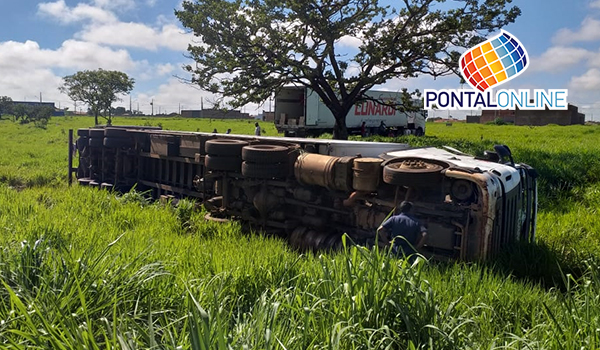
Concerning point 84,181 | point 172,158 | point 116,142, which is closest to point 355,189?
point 172,158

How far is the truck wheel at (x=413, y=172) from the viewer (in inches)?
194

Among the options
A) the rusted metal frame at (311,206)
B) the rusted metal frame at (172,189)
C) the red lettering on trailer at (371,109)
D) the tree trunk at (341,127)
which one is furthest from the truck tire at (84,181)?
the red lettering on trailer at (371,109)

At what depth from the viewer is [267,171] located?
6.54 m

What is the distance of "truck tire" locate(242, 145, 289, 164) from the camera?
6520 mm

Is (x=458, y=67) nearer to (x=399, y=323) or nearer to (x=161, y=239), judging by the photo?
(x=161, y=239)

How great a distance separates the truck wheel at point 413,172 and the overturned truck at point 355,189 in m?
0.01

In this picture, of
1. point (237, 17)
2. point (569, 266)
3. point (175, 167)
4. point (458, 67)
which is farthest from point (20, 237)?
point (458, 67)

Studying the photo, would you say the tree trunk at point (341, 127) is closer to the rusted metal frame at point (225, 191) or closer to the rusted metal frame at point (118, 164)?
the rusted metal frame at point (118, 164)

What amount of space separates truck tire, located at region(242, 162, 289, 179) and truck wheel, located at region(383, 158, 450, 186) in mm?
1722

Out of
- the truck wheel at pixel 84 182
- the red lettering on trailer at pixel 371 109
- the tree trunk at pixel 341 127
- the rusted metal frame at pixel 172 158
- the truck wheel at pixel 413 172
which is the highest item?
the red lettering on trailer at pixel 371 109

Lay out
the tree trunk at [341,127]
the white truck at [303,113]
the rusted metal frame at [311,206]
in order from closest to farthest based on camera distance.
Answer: the rusted metal frame at [311,206] < the tree trunk at [341,127] < the white truck at [303,113]

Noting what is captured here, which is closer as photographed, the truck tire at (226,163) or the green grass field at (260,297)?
the green grass field at (260,297)

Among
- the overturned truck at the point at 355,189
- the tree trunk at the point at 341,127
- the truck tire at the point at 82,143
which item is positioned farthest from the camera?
the tree trunk at the point at 341,127

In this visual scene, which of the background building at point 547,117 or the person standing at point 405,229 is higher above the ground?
the background building at point 547,117
